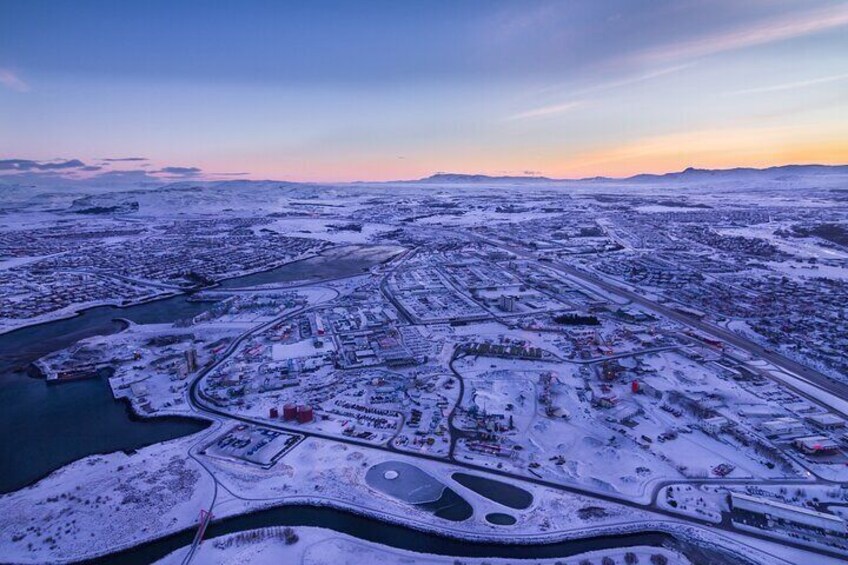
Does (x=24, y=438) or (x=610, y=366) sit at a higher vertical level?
(x=610, y=366)

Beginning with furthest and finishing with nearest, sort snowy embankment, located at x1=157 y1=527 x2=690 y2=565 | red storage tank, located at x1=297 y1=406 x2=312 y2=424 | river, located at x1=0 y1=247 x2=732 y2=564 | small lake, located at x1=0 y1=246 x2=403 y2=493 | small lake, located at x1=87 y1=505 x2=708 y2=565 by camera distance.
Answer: red storage tank, located at x1=297 y1=406 x2=312 y2=424
small lake, located at x1=0 y1=246 x2=403 y2=493
river, located at x1=0 y1=247 x2=732 y2=564
small lake, located at x1=87 y1=505 x2=708 y2=565
snowy embankment, located at x1=157 y1=527 x2=690 y2=565

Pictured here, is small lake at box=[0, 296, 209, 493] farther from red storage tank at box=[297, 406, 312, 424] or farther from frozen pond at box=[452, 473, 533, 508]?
frozen pond at box=[452, 473, 533, 508]

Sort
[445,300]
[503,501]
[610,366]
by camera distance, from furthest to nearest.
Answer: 1. [445,300]
2. [610,366]
3. [503,501]

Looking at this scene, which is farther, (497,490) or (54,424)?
(54,424)

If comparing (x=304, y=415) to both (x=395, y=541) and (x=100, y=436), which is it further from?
(x=100, y=436)

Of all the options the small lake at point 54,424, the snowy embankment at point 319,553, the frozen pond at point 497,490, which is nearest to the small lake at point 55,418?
the small lake at point 54,424

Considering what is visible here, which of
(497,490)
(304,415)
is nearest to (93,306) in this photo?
(304,415)

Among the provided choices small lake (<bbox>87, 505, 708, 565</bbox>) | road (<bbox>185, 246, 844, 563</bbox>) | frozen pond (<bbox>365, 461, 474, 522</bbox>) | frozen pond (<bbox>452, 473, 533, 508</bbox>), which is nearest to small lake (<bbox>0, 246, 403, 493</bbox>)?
road (<bbox>185, 246, 844, 563</bbox>)

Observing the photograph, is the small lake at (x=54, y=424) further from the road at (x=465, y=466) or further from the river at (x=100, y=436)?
the road at (x=465, y=466)

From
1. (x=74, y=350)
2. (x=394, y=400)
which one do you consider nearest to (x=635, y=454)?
(x=394, y=400)

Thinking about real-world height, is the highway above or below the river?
above

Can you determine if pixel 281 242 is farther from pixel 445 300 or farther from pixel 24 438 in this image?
pixel 24 438
